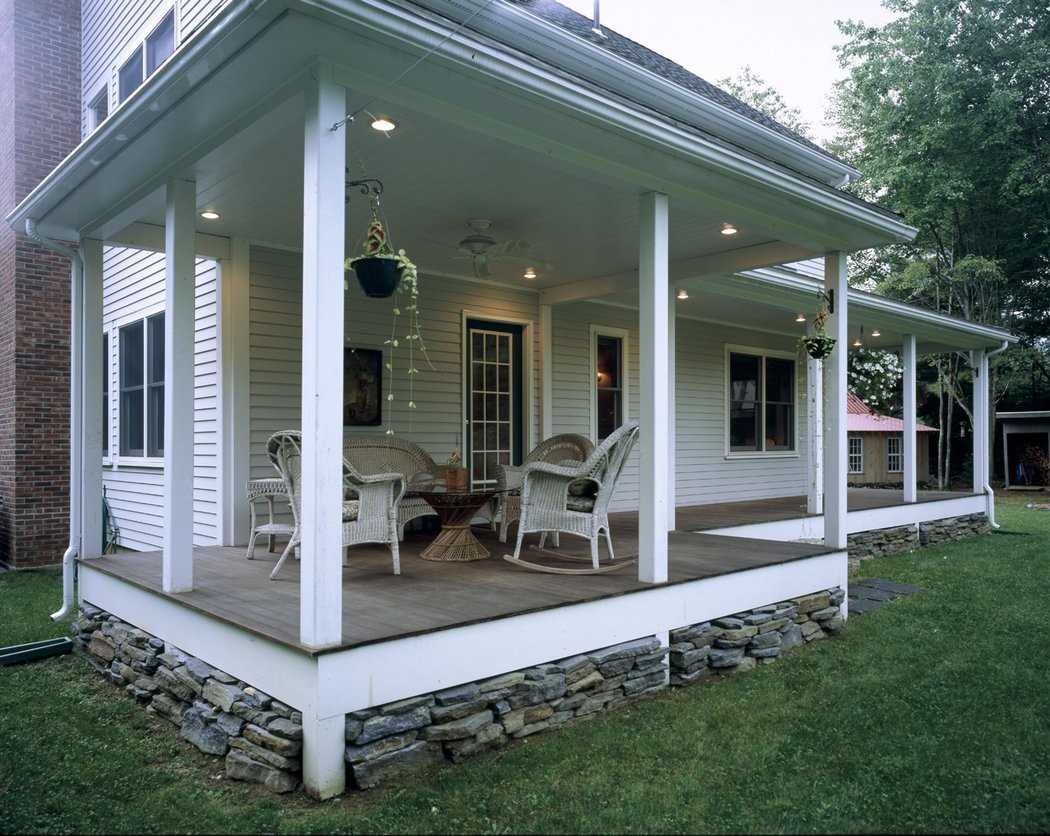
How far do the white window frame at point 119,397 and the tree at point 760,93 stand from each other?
23.3 metres

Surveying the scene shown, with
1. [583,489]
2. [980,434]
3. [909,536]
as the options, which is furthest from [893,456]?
[583,489]

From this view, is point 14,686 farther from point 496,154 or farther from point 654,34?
point 654,34

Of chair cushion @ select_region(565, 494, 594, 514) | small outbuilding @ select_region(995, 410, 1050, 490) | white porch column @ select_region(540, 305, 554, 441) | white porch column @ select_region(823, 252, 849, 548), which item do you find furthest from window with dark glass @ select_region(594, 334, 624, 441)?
small outbuilding @ select_region(995, 410, 1050, 490)

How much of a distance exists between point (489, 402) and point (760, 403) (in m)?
4.53

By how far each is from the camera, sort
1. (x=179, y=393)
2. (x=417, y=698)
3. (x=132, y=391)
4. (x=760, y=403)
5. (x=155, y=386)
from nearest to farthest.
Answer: (x=417, y=698)
(x=179, y=393)
(x=155, y=386)
(x=132, y=391)
(x=760, y=403)

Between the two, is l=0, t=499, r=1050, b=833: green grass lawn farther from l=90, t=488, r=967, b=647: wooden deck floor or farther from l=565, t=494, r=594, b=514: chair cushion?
l=565, t=494, r=594, b=514: chair cushion

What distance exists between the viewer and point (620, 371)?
8.60 meters

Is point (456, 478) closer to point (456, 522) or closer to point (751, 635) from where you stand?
point (456, 522)

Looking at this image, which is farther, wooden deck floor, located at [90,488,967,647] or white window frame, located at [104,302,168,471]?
white window frame, located at [104,302,168,471]

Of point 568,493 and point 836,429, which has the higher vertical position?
point 836,429

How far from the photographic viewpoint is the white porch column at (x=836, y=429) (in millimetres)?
5352

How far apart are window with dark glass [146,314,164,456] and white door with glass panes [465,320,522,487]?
2780 millimetres

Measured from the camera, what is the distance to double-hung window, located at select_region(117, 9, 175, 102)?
6.85m

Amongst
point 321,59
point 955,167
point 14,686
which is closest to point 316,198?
point 321,59
